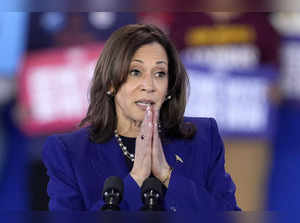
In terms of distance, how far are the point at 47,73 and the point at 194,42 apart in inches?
33.4

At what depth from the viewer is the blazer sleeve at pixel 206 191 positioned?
151cm

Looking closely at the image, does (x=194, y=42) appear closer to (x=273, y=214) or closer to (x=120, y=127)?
(x=120, y=127)

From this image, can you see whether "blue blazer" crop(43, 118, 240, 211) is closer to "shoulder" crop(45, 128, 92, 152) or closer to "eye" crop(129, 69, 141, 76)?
"shoulder" crop(45, 128, 92, 152)

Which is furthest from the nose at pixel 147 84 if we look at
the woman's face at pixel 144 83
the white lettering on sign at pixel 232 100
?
the white lettering on sign at pixel 232 100

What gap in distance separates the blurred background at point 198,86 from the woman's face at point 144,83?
5.72 feet

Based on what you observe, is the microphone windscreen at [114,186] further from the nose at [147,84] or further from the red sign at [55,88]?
the red sign at [55,88]

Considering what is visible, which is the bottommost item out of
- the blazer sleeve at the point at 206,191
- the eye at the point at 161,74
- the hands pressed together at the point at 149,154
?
the blazer sleeve at the point at 206,191

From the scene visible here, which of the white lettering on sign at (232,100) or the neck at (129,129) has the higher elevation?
the white lettering on sign at (232,100)

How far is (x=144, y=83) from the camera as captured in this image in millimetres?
1558

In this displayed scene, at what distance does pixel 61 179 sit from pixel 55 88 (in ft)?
6.50

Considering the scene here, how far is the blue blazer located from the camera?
1.51 metres

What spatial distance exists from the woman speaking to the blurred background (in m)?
1.70

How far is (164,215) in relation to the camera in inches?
43.7

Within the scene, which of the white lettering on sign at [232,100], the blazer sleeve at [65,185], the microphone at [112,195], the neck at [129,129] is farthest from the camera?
the white lettering on sign at [232,100]
